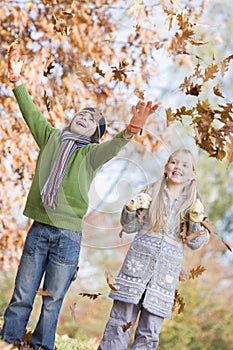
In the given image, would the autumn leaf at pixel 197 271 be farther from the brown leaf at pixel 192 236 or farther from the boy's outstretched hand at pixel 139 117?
the boy's outstretched hand at pixel 139 117

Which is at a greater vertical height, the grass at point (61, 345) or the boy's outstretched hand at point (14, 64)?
the boy's outstretched hand at point (14, 64)

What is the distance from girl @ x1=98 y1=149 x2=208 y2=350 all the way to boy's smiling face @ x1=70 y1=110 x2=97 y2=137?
290mm

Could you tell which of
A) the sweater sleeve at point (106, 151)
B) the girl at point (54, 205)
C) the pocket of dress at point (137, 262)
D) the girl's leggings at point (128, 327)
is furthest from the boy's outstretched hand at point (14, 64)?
the girl's leggings at point (128, 327)

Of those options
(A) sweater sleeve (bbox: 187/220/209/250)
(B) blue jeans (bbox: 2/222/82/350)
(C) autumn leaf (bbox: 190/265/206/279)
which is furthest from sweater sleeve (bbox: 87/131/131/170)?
(C) autumn leaf (bbox: 190/265/206/279)

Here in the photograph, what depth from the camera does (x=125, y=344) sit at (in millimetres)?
2525

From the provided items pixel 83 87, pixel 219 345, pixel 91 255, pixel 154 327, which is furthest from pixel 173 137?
pixel 219 345

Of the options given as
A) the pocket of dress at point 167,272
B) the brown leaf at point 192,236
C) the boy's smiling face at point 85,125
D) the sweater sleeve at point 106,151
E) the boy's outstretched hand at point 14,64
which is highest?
the boy's outstretched hand at point 14,64

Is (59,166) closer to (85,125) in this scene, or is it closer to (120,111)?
(85,125)

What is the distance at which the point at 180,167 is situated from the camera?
94.7 inches

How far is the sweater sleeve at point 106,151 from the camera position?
2332mm

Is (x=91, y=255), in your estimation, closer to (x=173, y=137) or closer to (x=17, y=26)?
(x=173, y=137)

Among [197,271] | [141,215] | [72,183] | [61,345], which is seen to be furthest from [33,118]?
[61,345]

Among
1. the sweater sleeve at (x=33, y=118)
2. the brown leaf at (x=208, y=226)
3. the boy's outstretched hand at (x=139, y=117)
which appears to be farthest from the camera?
the sweater sleeve at (x=33, y=118)

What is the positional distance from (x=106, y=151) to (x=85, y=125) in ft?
0.54
